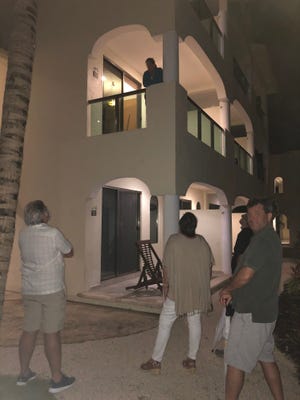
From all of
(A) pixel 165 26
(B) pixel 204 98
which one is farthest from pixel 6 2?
(B) pixel 204 98

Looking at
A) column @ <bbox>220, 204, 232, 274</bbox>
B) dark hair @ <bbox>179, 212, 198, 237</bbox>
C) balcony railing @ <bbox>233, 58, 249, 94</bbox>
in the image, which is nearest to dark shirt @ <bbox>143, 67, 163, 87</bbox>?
dark hair @ <bbox>179, 212, 198, 237</bbox>

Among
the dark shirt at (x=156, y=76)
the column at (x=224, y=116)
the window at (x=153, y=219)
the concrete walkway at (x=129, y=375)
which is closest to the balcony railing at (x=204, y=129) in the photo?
the column at (x=224, y=116)

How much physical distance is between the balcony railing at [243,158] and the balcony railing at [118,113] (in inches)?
231

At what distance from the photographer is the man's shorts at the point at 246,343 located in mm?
2809

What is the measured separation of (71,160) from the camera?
27.3 feet

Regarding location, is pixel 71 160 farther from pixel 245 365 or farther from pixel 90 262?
pixel 245 365

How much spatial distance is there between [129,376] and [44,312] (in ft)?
4.46

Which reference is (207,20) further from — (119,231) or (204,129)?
(119,231)

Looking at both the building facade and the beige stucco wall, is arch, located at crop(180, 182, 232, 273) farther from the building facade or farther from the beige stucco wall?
the beige stucco wall

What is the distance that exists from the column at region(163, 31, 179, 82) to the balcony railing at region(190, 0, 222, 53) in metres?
2.85

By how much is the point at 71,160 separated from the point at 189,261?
5.38m

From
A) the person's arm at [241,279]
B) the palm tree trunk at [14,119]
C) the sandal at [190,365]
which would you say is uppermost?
the palm tree trunk at [14,119]

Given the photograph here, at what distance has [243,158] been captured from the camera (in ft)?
44.9

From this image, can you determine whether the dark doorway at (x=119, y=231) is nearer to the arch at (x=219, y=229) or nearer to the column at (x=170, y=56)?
the arch at (x=219, y=229)
